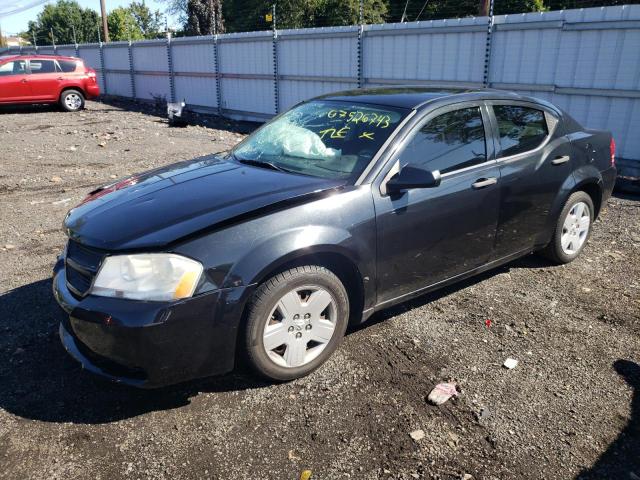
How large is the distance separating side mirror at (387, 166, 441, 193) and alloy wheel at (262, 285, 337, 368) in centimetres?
81

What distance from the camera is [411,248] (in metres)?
3.57

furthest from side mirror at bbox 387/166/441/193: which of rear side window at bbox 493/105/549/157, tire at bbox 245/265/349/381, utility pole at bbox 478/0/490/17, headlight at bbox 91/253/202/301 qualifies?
utility pole at bbox 478/0/490/17

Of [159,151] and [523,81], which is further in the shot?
[159,151]

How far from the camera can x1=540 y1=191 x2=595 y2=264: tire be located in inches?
189

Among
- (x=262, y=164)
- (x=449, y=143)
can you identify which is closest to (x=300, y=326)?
(x=262, y=164)

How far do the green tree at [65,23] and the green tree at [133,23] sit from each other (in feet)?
32.2

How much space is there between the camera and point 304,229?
10.1ft

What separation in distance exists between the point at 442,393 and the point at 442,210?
4.00ft

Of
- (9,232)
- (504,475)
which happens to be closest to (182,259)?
(504,475)

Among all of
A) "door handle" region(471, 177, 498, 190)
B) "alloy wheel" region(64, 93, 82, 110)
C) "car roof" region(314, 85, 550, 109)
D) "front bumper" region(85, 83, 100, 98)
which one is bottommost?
"alloy wheel" region(64, 93, 82, 110)

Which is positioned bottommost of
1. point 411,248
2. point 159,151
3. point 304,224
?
point 159,151

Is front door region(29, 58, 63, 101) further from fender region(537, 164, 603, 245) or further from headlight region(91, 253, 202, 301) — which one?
fender region(537, 164, 603, 245)

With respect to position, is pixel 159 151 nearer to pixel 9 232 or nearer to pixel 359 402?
pixel 9 232

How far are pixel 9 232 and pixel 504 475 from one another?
5764mm
